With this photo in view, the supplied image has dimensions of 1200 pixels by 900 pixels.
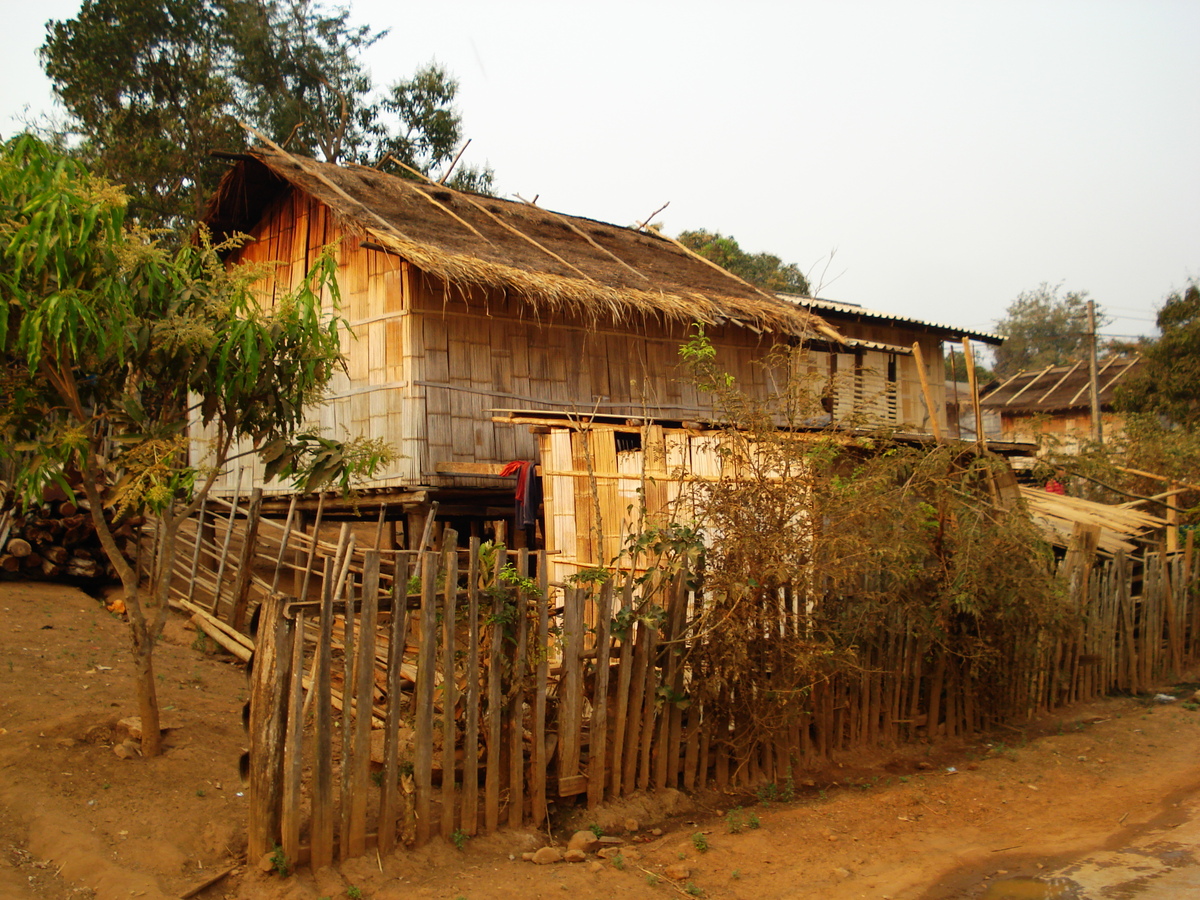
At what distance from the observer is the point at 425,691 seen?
15.4 ft

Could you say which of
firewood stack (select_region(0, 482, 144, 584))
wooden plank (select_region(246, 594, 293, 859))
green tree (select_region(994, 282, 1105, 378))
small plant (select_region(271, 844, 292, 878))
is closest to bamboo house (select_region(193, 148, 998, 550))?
firewood stack (select_region(0, 482, 144, 584))

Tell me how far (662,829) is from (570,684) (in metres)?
1.01

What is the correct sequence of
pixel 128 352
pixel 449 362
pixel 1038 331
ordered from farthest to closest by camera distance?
pixel 1038 331
pixel 449 362
pixel 128 352

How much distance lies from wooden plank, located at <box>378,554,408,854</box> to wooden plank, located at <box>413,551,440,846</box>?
123mm

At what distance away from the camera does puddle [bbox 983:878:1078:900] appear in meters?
4.59

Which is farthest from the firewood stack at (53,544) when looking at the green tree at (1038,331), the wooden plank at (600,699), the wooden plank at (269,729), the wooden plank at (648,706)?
the green tree at (1038,331)

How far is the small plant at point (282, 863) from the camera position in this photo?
4.28m

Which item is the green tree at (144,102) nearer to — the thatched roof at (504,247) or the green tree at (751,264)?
the thatched roof at (504,247)

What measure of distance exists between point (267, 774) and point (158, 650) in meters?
5.08

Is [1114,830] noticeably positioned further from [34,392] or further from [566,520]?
[34,392]

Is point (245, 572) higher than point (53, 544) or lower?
lower

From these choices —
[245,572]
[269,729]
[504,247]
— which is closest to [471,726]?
[269,729]

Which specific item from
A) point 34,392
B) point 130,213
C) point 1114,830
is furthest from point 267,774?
point 130,213

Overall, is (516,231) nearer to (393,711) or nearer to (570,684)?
(570,684)
